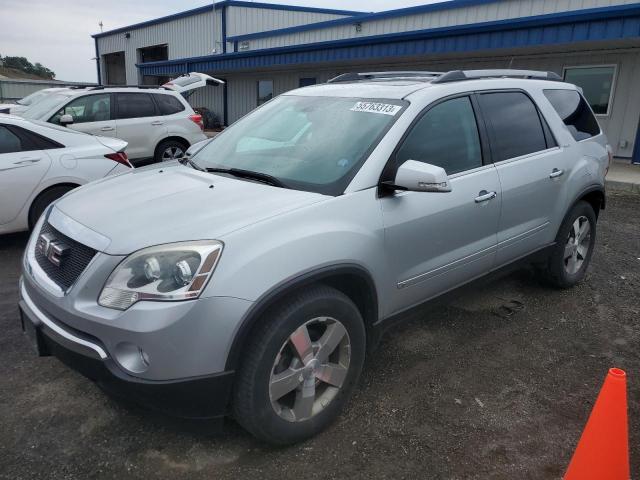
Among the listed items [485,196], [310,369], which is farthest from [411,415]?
[485,196]

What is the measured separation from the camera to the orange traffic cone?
2.12 meters

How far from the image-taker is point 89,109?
30.2 ft

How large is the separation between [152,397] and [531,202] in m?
2.96

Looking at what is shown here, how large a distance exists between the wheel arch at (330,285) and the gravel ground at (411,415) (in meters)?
0.45

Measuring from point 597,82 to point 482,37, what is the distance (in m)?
2.94

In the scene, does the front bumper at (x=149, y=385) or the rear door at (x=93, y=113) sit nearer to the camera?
the front bumper at (x=149, y=385)

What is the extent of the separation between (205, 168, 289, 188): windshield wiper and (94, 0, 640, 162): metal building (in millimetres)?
9536

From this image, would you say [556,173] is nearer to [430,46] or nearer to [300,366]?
[300,366]

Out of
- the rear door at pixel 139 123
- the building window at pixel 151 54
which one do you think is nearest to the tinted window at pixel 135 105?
the rear door at pixel 139 123

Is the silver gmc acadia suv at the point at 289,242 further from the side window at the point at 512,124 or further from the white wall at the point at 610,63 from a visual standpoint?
the white wall at the point at 610,63

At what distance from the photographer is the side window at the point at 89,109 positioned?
905cm

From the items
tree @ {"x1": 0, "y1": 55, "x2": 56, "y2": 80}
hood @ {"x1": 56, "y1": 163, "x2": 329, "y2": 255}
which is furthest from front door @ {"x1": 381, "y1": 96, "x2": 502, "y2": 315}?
tree @ {"x1": 0, "y1": 55, "x2": 56, "y2": 80}

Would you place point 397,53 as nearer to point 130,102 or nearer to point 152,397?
point 130,102

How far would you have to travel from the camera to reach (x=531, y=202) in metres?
3.89
